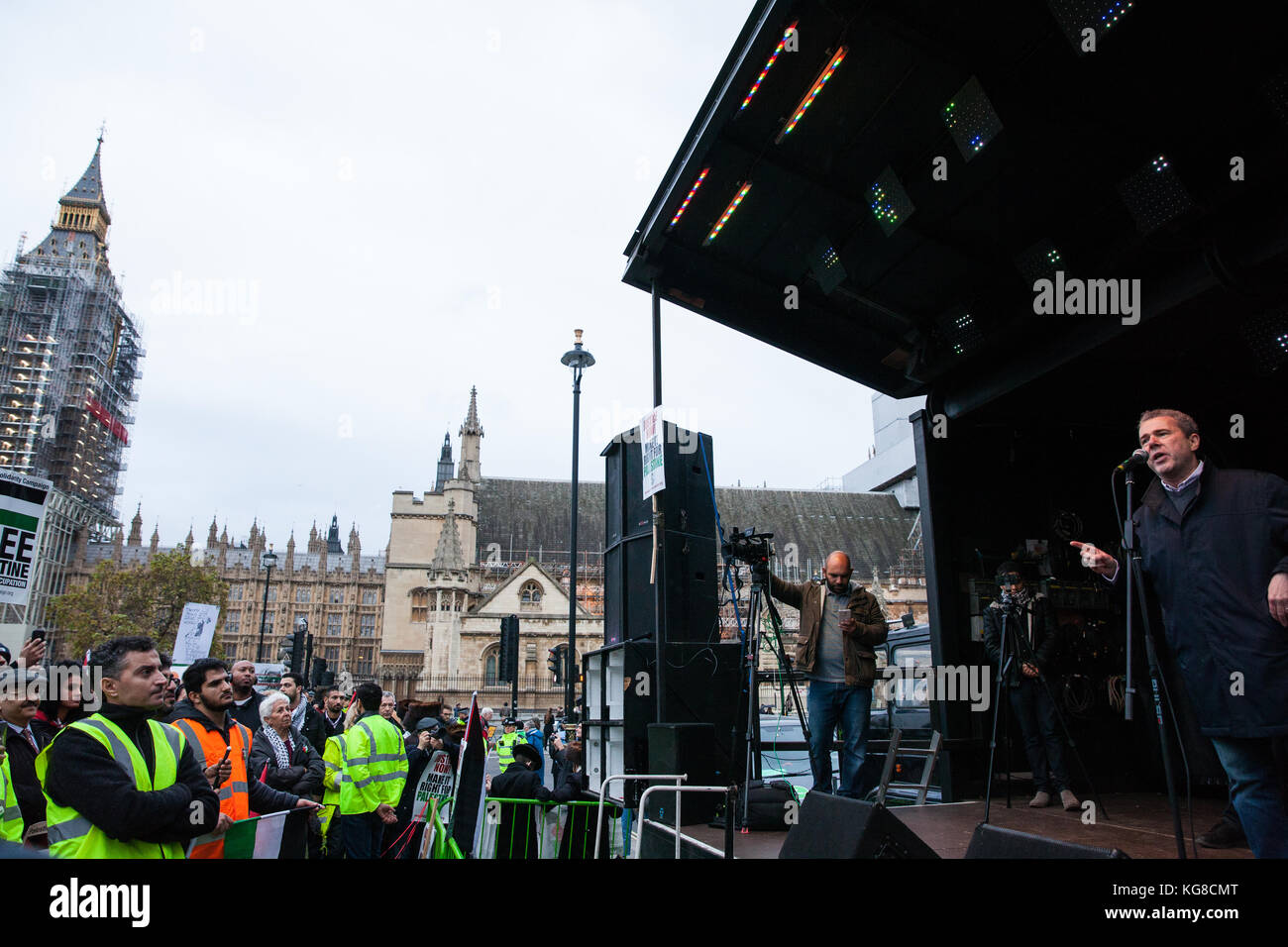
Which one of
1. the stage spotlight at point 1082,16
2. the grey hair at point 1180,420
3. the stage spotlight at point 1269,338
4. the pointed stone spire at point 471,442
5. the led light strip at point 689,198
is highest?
the pointed stone spire at point 471,442

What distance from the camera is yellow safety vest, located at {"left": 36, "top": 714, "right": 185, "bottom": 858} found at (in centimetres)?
269

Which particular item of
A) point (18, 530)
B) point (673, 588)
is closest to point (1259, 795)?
point (673, 588)

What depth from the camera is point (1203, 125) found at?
4.58 meters

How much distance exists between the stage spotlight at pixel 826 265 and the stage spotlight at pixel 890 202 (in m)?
0.66

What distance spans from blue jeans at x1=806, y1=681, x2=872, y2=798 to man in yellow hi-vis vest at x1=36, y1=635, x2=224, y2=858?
13.1 ft

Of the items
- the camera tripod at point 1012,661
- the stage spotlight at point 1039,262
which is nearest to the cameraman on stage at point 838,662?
the camera tripod at point 1012,661

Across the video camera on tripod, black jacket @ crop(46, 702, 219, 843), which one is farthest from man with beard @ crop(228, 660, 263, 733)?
the video camera on tripod

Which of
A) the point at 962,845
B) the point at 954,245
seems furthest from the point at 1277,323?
the point at 962,845

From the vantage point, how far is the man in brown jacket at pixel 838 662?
5430 mm

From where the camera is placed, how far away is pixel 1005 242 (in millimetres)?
5988

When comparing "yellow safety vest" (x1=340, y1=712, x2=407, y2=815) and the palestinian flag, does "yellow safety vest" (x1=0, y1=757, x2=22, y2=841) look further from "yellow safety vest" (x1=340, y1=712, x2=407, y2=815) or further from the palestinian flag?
"yellow safety vest" (x1=340, y1=712, x2=407, y2=815)

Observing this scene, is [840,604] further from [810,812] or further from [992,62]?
[992,62]

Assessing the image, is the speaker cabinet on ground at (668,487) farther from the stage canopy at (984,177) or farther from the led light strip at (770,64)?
the led light strip at (770,64)

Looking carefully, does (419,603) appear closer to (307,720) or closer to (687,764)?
(307,720)
